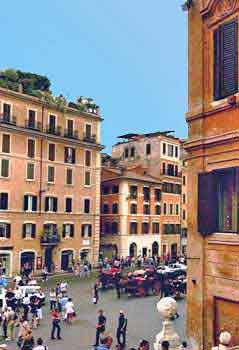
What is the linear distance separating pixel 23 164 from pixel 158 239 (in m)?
25.2

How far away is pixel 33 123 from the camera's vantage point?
4638 centimetres

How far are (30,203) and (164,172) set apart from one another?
24.0 metres

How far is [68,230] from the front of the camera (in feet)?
162

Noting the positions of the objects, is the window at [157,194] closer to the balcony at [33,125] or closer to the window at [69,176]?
the window at [69,176]

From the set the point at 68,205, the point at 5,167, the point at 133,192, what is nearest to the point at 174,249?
the point at 133,192

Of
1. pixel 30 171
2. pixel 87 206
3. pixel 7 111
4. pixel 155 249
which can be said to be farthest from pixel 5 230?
pixel 155 249

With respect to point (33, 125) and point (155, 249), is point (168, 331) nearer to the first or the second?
point (33, 125)

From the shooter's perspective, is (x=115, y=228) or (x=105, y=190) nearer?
(x=115, y=228)

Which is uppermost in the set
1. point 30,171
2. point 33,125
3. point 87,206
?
point 33,125

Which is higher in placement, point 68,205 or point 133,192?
point 133,192

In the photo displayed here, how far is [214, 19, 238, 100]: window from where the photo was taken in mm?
13727

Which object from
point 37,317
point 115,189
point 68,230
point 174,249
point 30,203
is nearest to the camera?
point 37,317

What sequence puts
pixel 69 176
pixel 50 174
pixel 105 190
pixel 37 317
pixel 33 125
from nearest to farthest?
pixel 37 317, pixel 33 125, pixel 50 174, pixel 69 176, pixel 105 190

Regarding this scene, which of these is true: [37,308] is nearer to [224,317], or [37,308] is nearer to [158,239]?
[224,317]
